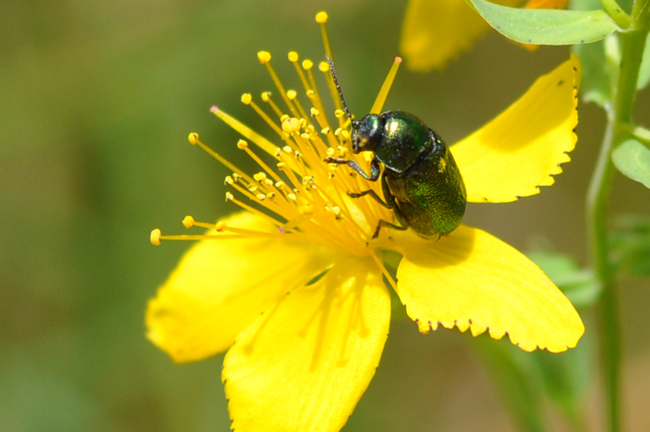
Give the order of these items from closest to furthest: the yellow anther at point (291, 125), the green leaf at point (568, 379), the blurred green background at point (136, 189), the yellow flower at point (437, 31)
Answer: the yellow anther at point (291, 125) → the yellow flower at point (437, 31) → the green leaf at point (568, 379) → the blurred green background at point (136, 189)

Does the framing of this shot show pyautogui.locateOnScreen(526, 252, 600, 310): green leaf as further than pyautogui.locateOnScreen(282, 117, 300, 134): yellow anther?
Yes

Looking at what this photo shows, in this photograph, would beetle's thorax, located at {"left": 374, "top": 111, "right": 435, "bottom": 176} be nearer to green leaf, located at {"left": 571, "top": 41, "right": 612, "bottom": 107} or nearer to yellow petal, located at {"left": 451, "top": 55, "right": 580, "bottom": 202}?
yellow petal, located at {"left": 451, "top": 55, "right": 580, "bottom": 202}

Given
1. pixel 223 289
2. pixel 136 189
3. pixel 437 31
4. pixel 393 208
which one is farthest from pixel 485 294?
pixel 136 189

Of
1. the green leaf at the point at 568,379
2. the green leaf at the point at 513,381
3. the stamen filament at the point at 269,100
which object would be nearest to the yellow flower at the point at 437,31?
the stamen filament at the point at 269,100

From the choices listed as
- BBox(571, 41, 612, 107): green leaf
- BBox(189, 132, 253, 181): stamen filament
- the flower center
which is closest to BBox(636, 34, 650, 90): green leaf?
BBox(571, 41, 612, 107): green leaf

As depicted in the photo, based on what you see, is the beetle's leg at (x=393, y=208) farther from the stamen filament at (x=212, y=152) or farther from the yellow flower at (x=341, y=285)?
the stamen filament at (x=212, y=152)

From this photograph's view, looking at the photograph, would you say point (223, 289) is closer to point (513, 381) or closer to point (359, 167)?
point (359, 167)
